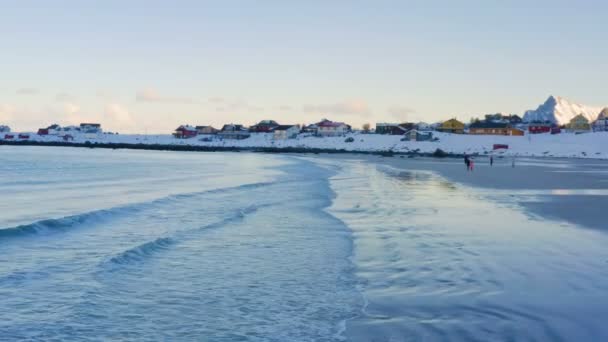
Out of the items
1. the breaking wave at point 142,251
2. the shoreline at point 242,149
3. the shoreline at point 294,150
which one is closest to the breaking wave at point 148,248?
the breaking wave at point 142,251

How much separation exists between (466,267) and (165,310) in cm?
654

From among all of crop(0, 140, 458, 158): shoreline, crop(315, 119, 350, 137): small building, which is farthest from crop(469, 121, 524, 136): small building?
crop(315, 119, 350, 137): small building

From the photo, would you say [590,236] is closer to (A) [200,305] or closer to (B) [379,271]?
(B) [379,271]

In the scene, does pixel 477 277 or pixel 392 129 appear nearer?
pixel 477 277

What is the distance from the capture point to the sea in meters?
8.38

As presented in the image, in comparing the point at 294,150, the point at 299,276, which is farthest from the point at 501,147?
the point at 299,276

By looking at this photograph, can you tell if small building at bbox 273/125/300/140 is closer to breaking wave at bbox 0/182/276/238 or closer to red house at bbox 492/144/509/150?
red house at bbox 492/144/509/150

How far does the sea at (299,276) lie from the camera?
8383mm

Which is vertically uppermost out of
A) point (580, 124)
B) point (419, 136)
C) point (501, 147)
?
point (580, 124)

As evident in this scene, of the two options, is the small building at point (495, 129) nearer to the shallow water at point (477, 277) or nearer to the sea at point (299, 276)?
the sea at point (299, 276)

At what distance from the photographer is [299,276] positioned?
11.8 meters

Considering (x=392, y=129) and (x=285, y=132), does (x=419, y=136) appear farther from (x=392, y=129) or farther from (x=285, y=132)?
Result: (x=285, y=132)

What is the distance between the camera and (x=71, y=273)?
1184cm

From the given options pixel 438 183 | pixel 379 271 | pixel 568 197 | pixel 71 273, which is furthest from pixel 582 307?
pixel 438 183
